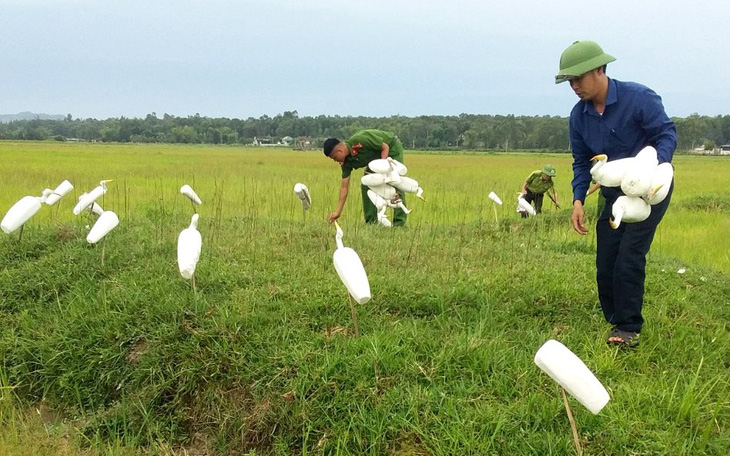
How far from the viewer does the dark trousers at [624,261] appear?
277cm

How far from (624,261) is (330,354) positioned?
1513 mm

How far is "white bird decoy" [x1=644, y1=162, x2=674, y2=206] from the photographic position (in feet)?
8.09

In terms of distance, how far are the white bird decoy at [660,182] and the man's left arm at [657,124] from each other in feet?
0.65

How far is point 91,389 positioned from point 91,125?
80.7 metres

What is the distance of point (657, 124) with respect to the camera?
274cm

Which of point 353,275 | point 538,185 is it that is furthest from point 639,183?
point 538,185

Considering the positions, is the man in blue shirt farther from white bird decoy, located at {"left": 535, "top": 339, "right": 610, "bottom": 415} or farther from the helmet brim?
white bird decoy, located at {"left": 535, "top": 339, "right": 610, "bottom": 415}

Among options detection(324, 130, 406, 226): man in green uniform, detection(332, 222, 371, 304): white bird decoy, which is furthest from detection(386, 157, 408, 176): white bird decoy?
detection(332, 222, 371, 304): white bird decoy

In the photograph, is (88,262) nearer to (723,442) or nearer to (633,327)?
(633,327)

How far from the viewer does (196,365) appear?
294 centimetres

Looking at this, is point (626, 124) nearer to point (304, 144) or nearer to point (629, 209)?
point (629, 209)

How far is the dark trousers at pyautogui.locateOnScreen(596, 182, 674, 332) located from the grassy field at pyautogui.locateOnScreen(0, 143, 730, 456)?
7.8 inches

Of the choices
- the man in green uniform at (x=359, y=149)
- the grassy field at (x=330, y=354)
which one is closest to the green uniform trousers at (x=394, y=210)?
the man in green uniform at (x=359, y=149)

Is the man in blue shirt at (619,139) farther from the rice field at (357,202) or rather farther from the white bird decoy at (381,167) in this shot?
the rice field at (357,202)
